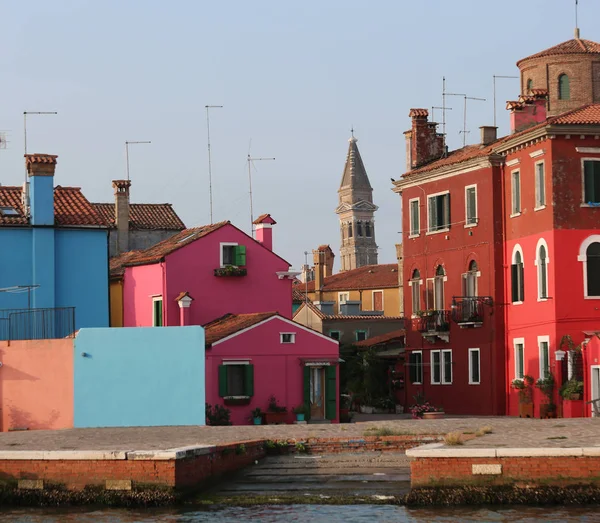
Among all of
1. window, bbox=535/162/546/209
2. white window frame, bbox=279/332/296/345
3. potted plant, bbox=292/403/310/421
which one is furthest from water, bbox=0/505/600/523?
window, bbox=535/162/546/209

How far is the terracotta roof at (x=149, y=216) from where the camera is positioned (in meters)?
58.1

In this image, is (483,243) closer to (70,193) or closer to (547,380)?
(547,380)

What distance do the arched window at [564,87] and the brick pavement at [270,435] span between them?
68.8ft

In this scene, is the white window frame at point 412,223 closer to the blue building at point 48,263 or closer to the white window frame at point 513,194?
the white window frame at point 513,194

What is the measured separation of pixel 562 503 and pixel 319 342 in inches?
758

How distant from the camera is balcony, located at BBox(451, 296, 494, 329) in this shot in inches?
1912

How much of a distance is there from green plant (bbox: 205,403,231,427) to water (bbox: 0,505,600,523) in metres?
13.8

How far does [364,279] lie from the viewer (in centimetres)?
8712

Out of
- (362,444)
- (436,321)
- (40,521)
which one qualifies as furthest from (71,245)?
(40,521)

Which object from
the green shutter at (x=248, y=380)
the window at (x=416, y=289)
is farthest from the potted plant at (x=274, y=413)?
the window at (x=416, y=289)

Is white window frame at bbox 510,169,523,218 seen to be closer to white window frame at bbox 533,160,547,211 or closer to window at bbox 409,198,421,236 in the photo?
white window frame at bbox 533,160,547,211

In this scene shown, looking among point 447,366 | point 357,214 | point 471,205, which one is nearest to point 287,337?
point 447,366

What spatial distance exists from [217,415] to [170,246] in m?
9.18

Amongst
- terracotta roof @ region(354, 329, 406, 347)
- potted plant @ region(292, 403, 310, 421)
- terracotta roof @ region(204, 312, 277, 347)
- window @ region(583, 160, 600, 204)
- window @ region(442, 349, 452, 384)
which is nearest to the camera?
terracotta roof @ region(204, 312, 277, 347)
